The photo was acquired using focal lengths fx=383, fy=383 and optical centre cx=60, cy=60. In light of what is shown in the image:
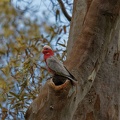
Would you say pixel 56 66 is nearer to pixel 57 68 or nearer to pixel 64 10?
pixel 57 68

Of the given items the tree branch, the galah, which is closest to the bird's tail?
the galah

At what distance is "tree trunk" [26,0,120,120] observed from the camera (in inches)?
72.4

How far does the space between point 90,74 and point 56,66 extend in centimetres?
21

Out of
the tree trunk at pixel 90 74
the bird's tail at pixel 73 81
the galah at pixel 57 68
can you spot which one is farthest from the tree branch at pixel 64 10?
the bird's tail at pixel 73 81

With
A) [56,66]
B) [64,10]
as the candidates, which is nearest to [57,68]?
[56,66]

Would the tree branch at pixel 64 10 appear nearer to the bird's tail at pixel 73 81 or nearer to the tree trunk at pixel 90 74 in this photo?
the tree trunk at pixel 90 74

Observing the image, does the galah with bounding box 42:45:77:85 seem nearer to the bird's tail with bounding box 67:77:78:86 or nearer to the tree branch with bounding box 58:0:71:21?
the bird's tail with bounding box 67:77:78:86

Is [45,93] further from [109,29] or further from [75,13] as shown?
[75,13]

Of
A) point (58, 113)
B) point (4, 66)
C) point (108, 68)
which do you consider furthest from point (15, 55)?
point (58, 113)

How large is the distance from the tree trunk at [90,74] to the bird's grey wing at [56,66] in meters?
0.07

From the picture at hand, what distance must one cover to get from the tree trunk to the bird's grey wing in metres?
0.07

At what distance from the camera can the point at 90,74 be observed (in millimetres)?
2031

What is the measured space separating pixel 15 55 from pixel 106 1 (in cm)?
168

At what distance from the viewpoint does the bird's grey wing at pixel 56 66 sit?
6.07ft
